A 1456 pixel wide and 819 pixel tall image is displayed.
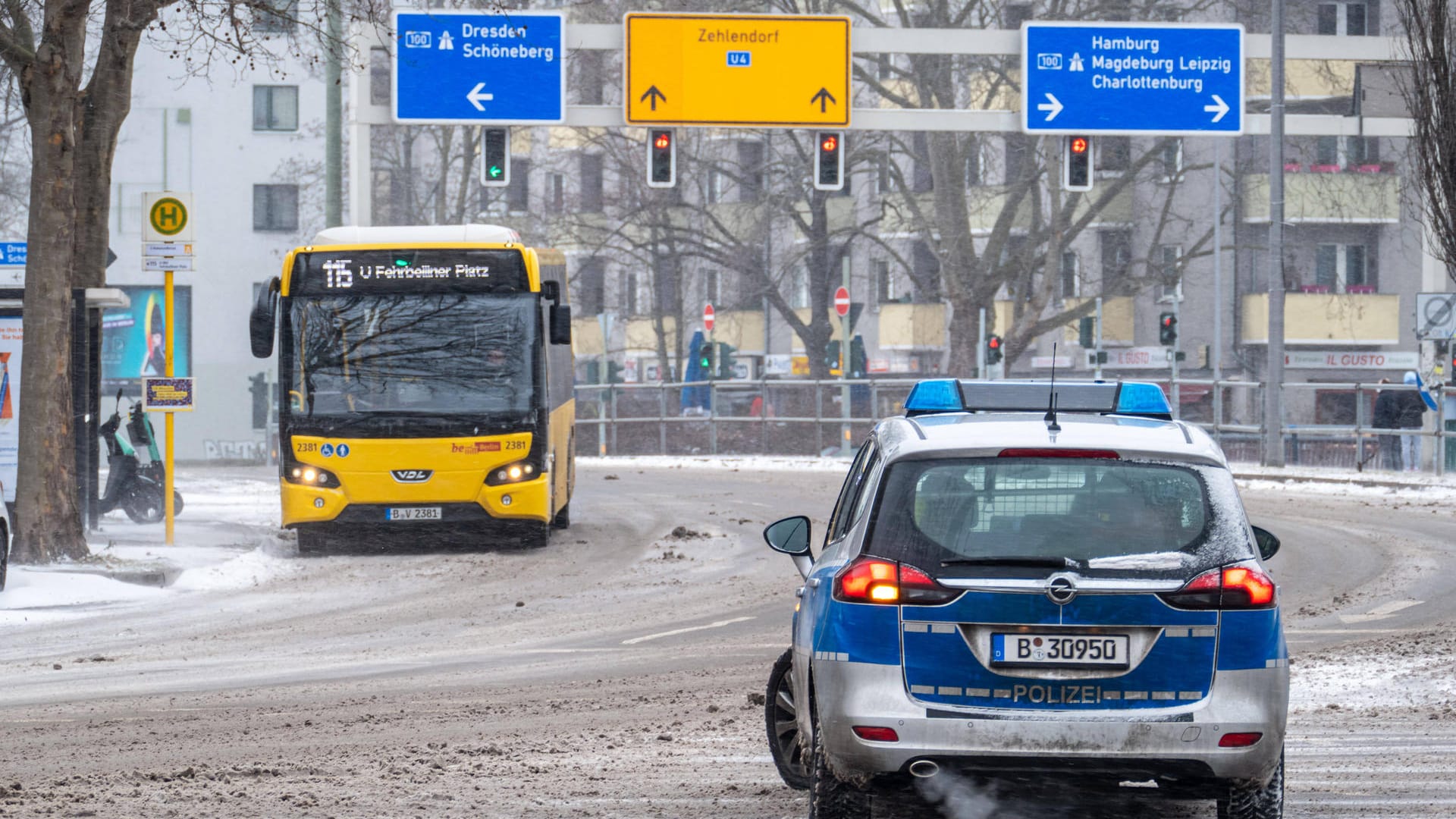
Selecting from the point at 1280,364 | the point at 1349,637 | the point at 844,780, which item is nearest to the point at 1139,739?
the point at 844,780

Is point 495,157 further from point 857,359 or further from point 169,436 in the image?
point 857,359

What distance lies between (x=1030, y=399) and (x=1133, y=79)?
22949 mm

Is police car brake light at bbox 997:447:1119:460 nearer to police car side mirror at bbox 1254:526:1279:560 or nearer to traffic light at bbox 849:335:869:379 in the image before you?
police car side mirror at bbox 1254:526:1279:560

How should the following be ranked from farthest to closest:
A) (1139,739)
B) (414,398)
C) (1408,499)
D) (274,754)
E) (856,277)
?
(856,277)
(1408,499)
(414,398)
(274,754)
(1139,739)

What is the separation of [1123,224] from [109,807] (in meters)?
50.8

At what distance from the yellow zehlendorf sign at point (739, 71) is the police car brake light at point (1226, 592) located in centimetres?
2242

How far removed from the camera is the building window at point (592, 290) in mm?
72250

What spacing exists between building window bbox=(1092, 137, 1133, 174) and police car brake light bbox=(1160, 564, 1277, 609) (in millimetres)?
36612

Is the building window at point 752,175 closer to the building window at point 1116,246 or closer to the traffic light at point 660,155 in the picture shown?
the building window at point 1116,246

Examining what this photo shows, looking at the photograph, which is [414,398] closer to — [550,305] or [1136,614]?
[550,305]

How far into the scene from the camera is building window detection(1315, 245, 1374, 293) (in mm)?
57594

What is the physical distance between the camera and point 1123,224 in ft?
182

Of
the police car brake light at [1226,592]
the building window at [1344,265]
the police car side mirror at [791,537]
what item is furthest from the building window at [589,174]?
the police car brake light at [1226,592]

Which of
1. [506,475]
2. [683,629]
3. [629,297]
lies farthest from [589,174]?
[683,629]
